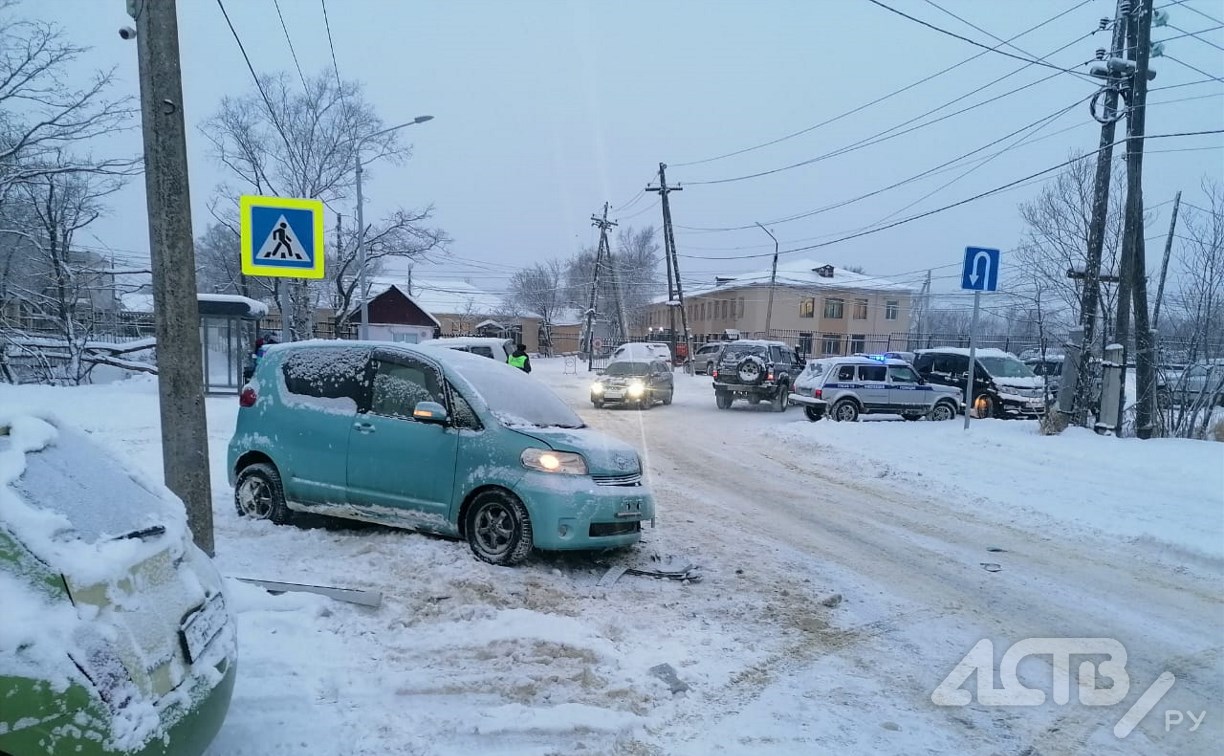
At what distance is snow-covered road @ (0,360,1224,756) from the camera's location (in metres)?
3.49

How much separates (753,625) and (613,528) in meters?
1.41

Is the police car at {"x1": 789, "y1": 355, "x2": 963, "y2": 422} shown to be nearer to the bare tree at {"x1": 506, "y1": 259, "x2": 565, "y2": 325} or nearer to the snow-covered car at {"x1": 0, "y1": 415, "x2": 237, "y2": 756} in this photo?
the snow-covered car at {"x1": 0, "y1": 415, "x2": 237, "y2": 756}

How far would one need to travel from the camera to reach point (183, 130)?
15.1 feet

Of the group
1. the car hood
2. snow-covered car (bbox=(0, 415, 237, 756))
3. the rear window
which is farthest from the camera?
the rear window

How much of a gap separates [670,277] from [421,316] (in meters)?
17.8

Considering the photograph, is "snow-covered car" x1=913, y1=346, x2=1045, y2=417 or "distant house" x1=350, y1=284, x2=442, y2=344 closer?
"snow-covered car" x1=913, y1=346, x2=1045, y2=417

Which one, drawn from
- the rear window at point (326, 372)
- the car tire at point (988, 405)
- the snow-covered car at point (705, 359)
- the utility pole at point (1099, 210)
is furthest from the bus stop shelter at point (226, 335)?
the snow-covered car at point (705, 359)

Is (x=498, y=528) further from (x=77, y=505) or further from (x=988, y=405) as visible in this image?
(x=988, y=405)

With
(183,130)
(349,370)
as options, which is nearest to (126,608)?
(183,130)

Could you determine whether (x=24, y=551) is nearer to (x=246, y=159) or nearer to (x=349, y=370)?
(x=349, y=370)

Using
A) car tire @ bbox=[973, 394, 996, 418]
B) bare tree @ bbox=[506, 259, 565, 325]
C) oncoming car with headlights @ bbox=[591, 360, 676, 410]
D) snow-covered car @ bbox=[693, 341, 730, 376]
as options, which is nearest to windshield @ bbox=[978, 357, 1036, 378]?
car tire @ bbox=[973, 394, 996, 418]

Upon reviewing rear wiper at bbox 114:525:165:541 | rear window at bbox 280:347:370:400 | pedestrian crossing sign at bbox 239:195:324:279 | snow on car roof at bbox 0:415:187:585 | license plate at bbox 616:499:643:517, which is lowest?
license plate at bbox 616:499:643:517

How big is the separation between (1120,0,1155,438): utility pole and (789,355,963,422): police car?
17.1 feet

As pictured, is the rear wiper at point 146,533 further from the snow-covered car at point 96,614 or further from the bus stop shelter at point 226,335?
the bus stop shelter at point 226,335
